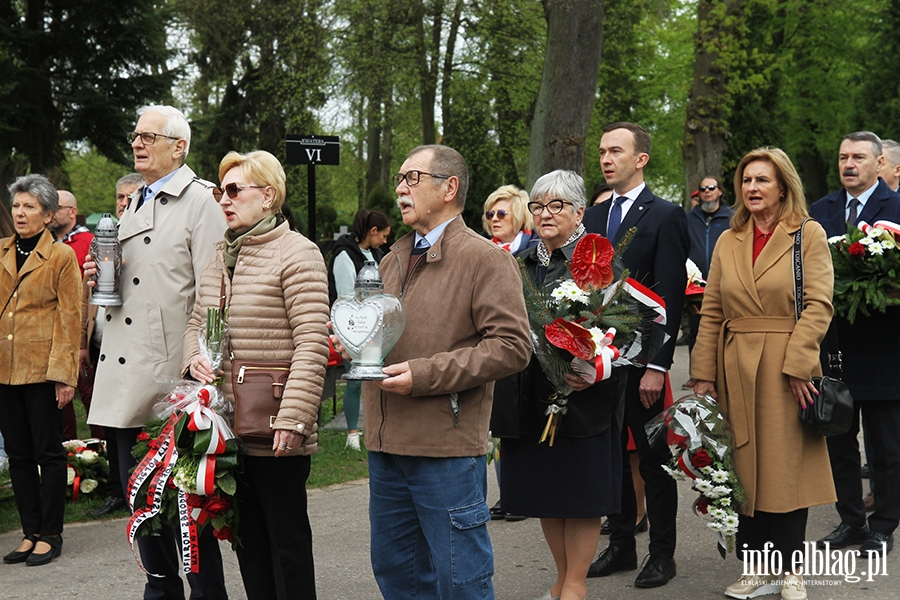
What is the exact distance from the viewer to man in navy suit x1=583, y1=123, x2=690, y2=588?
5.52 m

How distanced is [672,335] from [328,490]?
147 inches

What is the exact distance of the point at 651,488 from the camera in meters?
5.67

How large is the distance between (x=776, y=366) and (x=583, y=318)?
3.71ft

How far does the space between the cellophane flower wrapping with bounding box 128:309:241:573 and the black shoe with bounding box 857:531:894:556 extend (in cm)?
386

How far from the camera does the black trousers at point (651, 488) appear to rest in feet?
18.5

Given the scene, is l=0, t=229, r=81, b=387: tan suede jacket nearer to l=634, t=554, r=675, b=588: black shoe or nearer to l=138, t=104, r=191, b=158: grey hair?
l=138, t=104, r=191, b=158: grey hair

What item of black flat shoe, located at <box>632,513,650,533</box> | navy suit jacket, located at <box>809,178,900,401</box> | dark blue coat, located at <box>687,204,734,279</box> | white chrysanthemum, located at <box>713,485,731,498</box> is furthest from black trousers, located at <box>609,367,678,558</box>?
dark blue coat, located at <box>687,204,734,279</box>

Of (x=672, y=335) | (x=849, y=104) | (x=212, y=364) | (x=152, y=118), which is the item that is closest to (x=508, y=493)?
(x=672, y=335)

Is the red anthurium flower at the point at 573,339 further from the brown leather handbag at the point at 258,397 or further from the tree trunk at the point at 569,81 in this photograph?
the tree trunk at the point at 569,81

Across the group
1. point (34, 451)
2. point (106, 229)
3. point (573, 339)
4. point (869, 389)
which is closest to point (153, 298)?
point (106, 229)

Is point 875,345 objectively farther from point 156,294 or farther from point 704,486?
point 156,294

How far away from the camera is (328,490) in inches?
320

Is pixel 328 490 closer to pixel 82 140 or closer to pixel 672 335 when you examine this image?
pixel 672 335

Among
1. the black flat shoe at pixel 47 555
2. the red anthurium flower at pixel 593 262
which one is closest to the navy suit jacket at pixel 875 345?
the red anthurium flower at pixel 593 262
